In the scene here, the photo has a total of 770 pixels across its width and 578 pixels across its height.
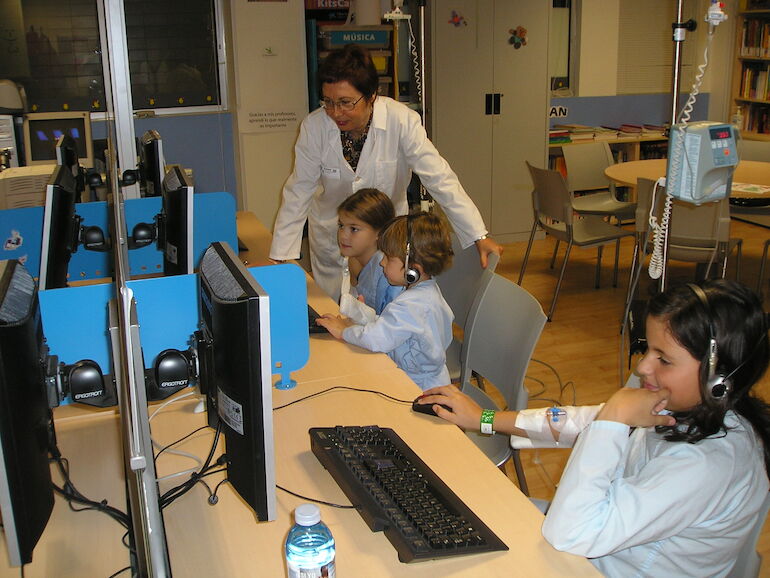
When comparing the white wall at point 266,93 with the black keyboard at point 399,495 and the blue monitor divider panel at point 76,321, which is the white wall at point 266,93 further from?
the black keyboard at point 399,495

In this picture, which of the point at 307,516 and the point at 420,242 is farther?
the point at 420,242

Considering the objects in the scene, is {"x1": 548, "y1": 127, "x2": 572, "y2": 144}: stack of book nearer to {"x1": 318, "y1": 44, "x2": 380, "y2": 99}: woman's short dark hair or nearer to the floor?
the floor

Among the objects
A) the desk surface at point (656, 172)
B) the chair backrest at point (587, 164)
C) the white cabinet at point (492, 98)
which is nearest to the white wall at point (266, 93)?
the white cabinet at point (492, 98)

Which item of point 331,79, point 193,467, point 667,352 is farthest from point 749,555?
point 331,79

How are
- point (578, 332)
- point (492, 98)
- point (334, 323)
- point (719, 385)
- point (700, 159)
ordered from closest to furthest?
point (719, 385)
point (700, 159)
point (334, 323)
point (578, 332)
point (492, 98)

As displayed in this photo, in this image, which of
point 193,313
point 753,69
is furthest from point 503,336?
point 753,69

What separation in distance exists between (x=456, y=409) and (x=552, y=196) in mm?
2930

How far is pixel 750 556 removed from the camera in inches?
54.7

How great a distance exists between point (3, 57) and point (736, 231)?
17.4 feet

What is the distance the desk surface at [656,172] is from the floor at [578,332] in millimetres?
697

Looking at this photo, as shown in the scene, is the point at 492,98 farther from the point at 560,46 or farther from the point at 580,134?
the point at 560,46

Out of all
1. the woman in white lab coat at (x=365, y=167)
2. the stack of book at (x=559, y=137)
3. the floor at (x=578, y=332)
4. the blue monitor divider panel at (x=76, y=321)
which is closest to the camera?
the blue monitor divider panel at (x=76, y=321)

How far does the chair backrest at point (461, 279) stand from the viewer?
2809 mm

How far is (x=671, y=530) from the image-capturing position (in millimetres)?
1252
